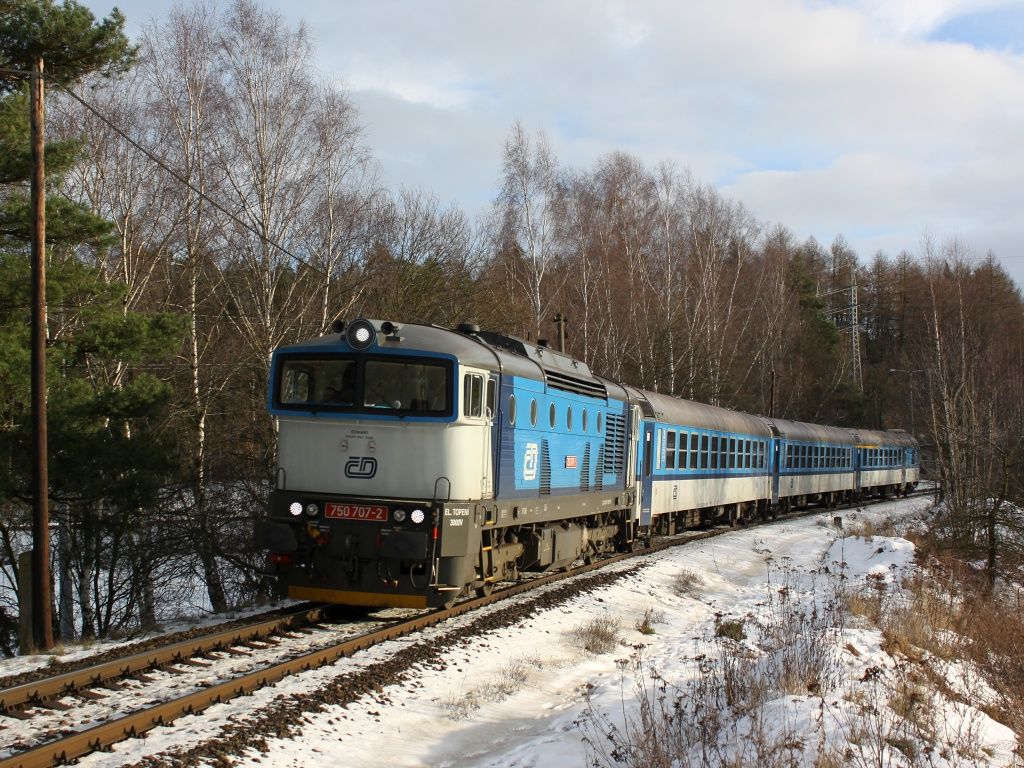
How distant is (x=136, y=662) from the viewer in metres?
7.95

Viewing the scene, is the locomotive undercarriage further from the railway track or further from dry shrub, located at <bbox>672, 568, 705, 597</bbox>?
dry shrub, located at <bbox>672, 568, 705, 597</bbox>

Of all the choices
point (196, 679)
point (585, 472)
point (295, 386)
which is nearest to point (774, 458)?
point (585, 472)

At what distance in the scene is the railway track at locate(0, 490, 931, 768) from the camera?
5.85 metres

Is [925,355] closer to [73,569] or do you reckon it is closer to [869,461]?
[869,461]

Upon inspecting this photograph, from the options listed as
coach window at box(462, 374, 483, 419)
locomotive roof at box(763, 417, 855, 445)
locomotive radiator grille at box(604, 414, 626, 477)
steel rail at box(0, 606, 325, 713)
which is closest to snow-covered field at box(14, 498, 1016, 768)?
steel rail at box(0, 606, 325, 713)

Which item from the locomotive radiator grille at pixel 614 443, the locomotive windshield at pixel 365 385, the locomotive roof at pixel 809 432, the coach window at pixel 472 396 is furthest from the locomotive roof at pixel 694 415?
the locomotive windshield at pixel 365 385

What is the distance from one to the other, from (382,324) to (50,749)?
5.91 m

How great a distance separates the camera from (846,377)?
6781 cm

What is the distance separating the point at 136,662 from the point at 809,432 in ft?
96.2

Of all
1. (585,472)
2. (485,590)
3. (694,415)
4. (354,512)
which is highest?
(694,415)

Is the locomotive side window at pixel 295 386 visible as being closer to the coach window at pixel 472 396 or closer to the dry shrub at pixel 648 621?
the coach window at pixel 472 396

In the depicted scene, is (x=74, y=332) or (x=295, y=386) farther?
(x=74, y=332)

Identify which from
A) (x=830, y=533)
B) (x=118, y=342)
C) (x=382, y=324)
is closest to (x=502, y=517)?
(x=382, y=324)

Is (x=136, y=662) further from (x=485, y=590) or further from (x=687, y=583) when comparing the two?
(x=687, y=583)
